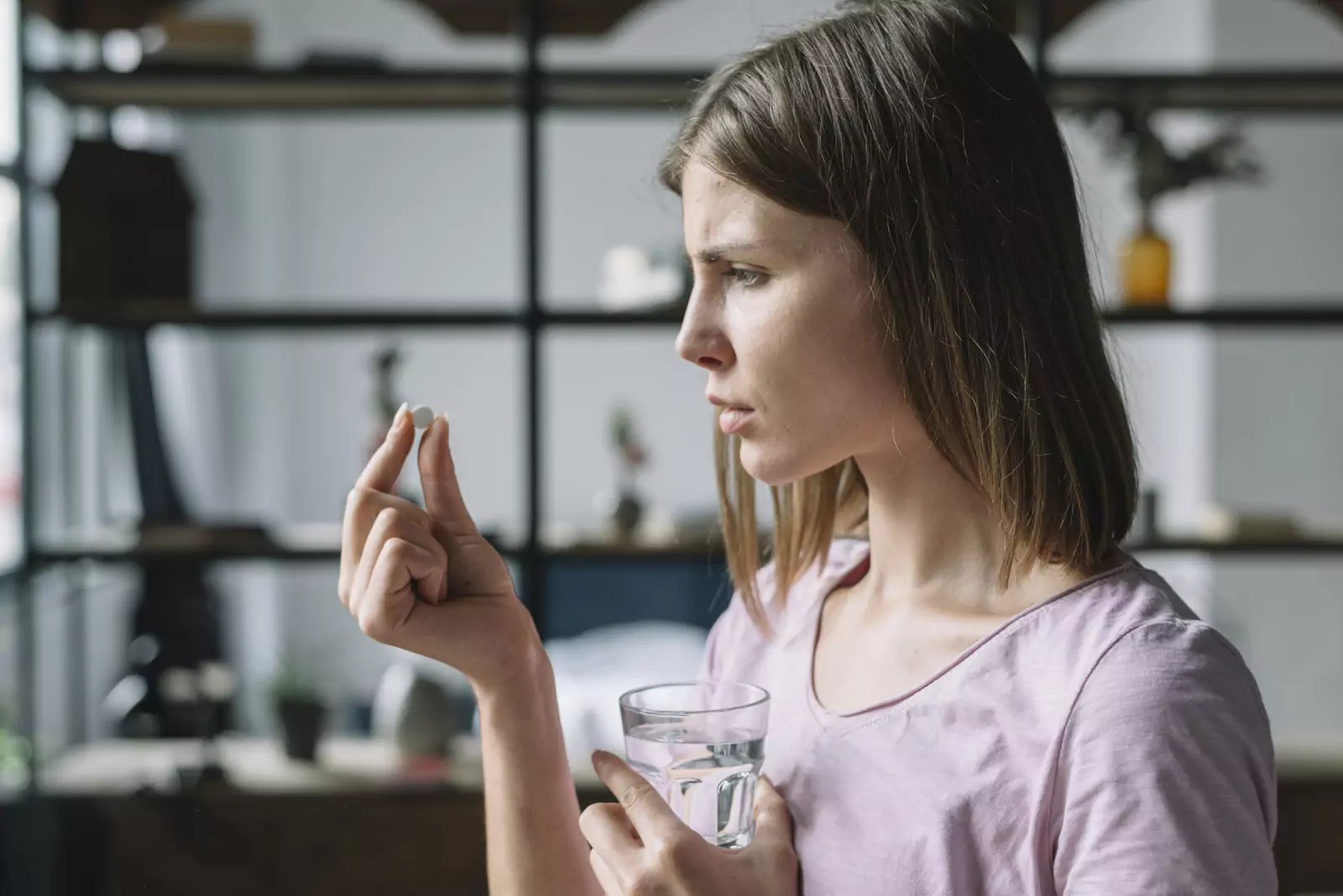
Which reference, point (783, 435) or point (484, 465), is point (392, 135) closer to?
point (484, 465)

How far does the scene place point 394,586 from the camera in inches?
32.1

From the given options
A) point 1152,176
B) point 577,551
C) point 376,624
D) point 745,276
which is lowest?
point 577,551

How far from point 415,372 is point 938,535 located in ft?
15.1

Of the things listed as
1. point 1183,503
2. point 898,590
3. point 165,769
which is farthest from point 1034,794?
point 1183,503

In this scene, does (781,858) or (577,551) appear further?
(577,551)

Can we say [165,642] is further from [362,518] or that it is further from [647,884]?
[647,884]

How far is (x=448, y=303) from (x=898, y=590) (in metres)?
4.51

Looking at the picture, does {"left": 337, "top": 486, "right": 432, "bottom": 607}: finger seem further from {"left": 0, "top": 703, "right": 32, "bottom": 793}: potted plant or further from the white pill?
{"left": 0, "top": 703, "right": 32, "bottom": 793}: potted plant

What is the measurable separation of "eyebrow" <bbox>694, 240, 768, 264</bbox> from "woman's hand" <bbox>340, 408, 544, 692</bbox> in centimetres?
20

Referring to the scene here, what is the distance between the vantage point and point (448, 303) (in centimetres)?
524

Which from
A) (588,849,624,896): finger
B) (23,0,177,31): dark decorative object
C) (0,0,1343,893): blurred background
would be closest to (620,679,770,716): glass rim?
(588,849,624,896): finger

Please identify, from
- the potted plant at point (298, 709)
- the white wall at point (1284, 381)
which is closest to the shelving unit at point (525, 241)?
the potted plant at point (298, 709)

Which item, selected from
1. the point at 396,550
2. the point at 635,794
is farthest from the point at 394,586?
the point at 635,794

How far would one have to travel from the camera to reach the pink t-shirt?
68 centimetres
